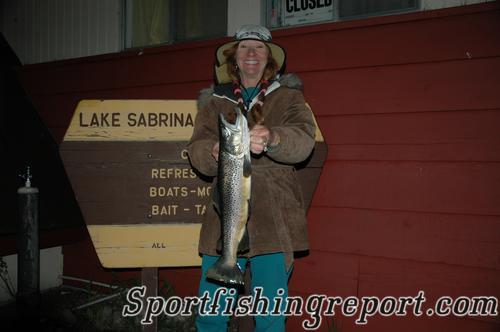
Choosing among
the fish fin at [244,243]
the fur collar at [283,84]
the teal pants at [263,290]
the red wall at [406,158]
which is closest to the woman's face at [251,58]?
the fur collar at [283,84]

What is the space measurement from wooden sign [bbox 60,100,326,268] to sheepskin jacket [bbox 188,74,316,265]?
24.8 inches

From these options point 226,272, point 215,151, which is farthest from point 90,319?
point 215,151

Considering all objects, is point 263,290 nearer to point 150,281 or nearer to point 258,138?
point 258,138

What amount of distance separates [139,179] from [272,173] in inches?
49.1

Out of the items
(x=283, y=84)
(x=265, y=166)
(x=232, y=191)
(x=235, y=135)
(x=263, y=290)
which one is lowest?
(x=263, y=290)

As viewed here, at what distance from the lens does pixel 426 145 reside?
10.3 feet

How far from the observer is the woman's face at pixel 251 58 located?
2723 millimetres

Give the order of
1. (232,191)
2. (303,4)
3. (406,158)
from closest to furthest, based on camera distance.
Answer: (232,191)
(406,158)
(303,4)

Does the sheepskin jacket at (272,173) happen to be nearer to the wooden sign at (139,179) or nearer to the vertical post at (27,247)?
the wooden sign at (139,179)

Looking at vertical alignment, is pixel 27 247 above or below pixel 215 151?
below

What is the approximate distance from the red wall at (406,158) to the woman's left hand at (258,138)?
1350 millimetres

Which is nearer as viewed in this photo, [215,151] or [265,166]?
[215,151]

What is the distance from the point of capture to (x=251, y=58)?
2719 mm

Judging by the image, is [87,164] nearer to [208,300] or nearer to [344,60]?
[208,300]
